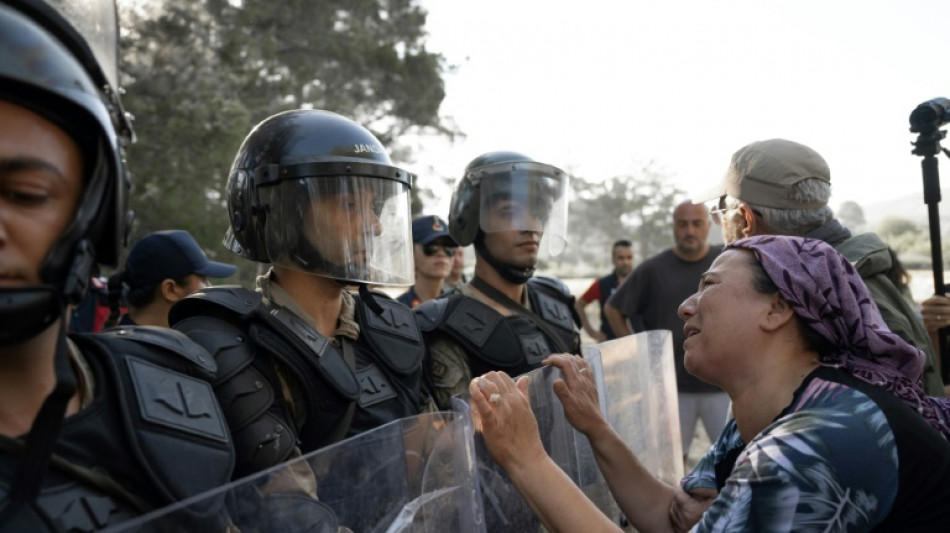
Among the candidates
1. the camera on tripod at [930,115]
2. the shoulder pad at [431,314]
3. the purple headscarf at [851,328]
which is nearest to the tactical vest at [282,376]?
the shoulder pad at [431,314]

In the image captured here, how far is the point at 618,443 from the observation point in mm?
2414

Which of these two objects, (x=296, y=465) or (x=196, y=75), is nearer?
(x=296, y=465)

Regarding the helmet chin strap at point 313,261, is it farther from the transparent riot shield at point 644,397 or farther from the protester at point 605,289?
the protester at point 605,289

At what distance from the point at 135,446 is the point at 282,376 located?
81cm

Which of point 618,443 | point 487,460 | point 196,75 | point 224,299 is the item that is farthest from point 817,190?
point 196,75

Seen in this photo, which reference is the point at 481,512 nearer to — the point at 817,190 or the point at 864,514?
the point at 864,514

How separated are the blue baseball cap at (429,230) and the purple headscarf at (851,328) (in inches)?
153

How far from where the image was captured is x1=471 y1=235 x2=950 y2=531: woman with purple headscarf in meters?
1.67

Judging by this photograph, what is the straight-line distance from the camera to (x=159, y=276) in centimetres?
387

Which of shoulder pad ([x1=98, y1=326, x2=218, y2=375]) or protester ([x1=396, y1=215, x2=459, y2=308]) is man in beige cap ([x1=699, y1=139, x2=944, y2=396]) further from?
protester ([x1=396, y1=215, x2=459, y2=308])

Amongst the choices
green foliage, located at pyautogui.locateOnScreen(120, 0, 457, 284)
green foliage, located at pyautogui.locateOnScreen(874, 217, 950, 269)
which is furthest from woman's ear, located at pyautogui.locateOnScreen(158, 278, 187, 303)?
green foliage, located at pyautogui.locateOnScreen(874, 217, 950, 269)

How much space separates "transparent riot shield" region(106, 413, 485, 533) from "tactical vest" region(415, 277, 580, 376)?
125 cm

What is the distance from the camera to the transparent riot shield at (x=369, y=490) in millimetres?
Result: 1351

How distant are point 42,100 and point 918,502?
6.23ft
